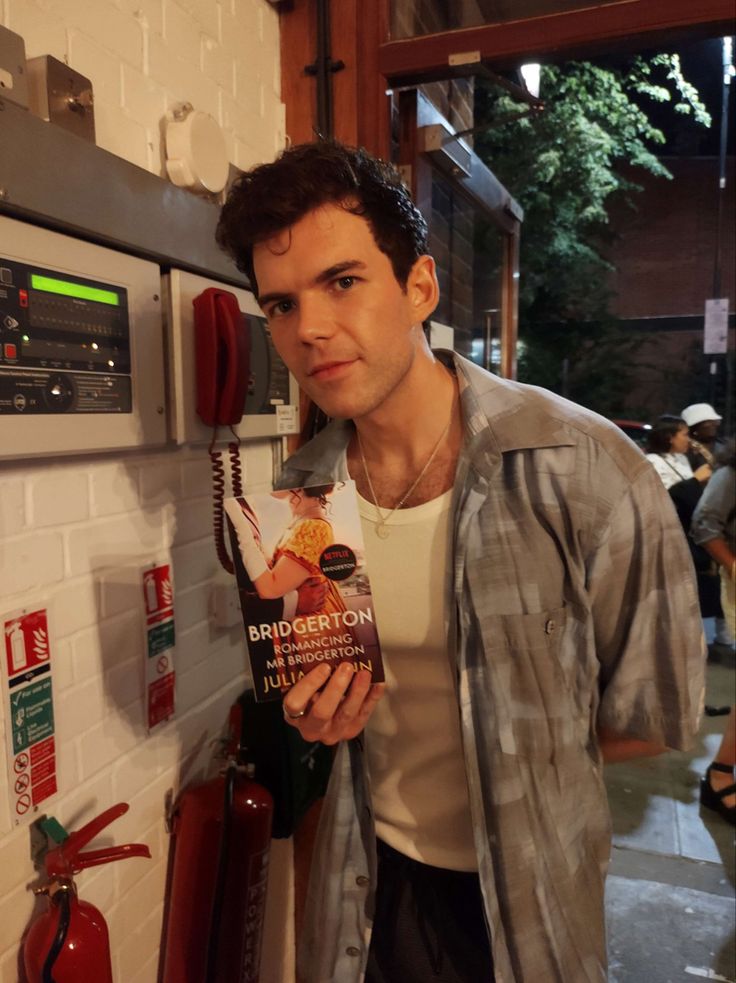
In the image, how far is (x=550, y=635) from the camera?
44.3 inches

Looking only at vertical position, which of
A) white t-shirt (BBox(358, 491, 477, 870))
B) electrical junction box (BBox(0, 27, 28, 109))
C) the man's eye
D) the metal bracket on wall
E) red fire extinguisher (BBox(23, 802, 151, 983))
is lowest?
red fire extinguisher (BBox(23, 802, 151, 983))

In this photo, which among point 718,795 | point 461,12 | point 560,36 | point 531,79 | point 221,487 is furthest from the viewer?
point 718,795

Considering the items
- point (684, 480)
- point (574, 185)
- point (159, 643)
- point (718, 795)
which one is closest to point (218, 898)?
point (159, 643)

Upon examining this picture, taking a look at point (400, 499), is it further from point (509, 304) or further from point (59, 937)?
point (509, 304)

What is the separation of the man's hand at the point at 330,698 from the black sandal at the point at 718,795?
2.63 m

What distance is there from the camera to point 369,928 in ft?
4.27

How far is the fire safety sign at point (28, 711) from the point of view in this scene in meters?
1.08

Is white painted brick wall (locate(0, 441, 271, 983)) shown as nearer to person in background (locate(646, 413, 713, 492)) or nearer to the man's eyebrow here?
the man's eyebrow

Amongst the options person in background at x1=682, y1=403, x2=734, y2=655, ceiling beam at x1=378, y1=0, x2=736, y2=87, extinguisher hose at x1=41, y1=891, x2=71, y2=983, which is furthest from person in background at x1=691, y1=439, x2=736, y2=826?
extinguisher hose at x1=41, y1=891, x2=71, y2=983

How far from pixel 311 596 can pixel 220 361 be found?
2.12 ft

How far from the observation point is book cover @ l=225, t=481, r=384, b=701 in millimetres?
1004

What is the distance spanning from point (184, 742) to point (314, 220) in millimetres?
1109

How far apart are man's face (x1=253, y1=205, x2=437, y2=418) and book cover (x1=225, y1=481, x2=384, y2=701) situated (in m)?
0.22

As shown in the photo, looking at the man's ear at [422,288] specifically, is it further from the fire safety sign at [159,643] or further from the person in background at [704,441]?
the person in background at [704,441]
